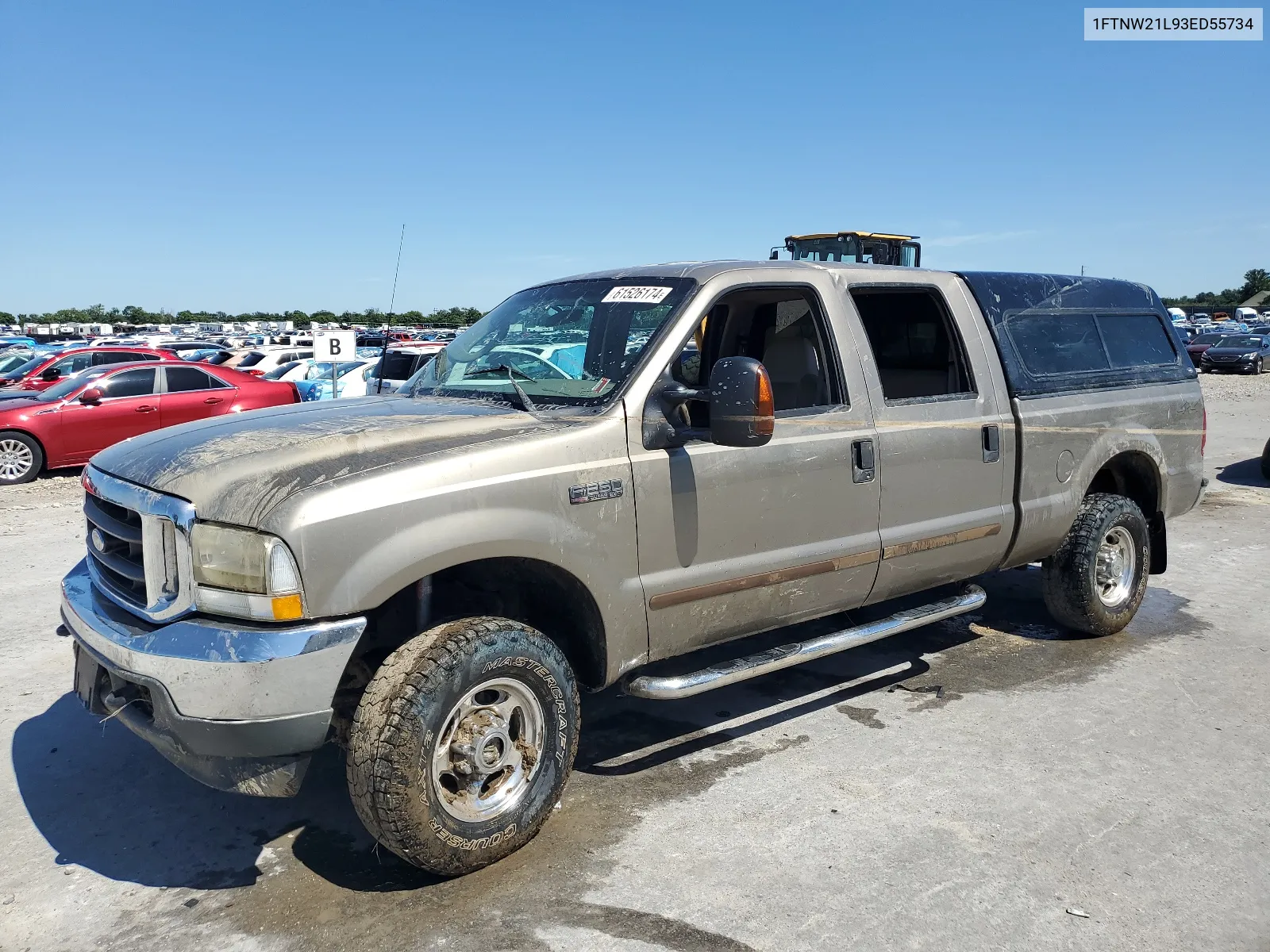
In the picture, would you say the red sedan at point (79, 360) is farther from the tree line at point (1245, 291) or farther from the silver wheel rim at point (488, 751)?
the tree line at point (1245, 291)

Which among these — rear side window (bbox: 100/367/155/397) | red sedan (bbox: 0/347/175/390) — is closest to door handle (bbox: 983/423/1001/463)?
rear side window (bbox: 100/367/155/397)

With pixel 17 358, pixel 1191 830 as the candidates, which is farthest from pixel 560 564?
pixel 17 358

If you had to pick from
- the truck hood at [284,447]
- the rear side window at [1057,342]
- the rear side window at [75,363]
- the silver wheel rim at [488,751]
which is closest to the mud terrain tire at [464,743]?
the silver wheel rim at [488,751]

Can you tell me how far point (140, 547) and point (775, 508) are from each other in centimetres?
234

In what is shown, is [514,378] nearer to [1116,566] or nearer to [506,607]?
[506,607]

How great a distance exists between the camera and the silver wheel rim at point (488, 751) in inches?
125

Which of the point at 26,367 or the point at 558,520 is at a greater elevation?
the point at 26,367

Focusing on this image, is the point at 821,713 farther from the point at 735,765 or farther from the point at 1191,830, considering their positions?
the point at 1191,830

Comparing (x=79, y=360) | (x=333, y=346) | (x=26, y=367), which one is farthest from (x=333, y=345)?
(x=26, y=367)

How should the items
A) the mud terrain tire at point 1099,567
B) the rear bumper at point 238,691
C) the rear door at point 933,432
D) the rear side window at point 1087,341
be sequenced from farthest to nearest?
the mud terrain tire at point 1099,567, the rear side window at point 1087,341, the rear door at point 933,432, the rear bumper at point 238,691

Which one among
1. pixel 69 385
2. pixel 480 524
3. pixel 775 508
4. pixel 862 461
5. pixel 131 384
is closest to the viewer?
pixel 480 524

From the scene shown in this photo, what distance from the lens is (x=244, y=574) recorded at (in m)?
2.87

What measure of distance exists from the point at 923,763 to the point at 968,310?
2.31 metres

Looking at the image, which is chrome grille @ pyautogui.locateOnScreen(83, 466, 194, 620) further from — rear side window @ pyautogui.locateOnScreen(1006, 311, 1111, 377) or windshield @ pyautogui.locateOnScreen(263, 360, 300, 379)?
windshield @ pyautogui.locateOnScreen(263, 360, 300, 379)
